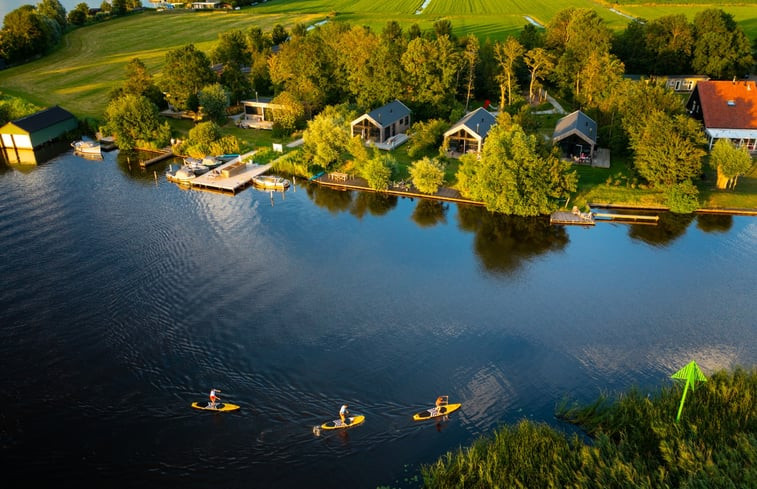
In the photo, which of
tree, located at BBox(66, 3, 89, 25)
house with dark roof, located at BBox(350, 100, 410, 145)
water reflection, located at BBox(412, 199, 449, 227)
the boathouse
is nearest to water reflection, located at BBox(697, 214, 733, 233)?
water reflection, located at BBox(412, 199, 449, 227)

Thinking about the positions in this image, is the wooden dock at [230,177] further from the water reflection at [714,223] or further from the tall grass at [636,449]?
the water reflection at [714,223]

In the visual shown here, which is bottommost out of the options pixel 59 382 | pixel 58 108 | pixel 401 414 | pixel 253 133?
pixel 401 414

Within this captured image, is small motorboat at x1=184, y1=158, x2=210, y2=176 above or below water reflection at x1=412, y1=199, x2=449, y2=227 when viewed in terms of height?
above

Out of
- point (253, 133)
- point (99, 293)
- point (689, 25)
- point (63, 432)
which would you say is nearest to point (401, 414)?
point (63, 432)

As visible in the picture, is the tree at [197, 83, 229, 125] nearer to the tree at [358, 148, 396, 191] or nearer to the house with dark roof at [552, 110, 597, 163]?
the tree at [358, 148, 396, 191]

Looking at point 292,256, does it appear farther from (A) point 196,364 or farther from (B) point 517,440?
Result: (B) point 517,440

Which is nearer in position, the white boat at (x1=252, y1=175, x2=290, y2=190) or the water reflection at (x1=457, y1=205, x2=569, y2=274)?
the water reflection at (x1=457, y1=205, x2=569, y2=274)

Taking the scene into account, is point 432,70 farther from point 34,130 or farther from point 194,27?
point 194,27

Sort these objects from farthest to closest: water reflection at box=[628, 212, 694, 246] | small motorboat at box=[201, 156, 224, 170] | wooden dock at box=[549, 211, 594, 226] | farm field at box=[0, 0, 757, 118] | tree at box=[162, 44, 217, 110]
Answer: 1. farm field at box=[0, 0, 757, 118]
2. tree at box=[162, 44, 217, 110]
3. small motorboat at box=[201, 156, 224, 170]
4. wooden dock at box=[549, 211, 594, 226]
5. water reflection at box=[628, 212, 694, 246]
